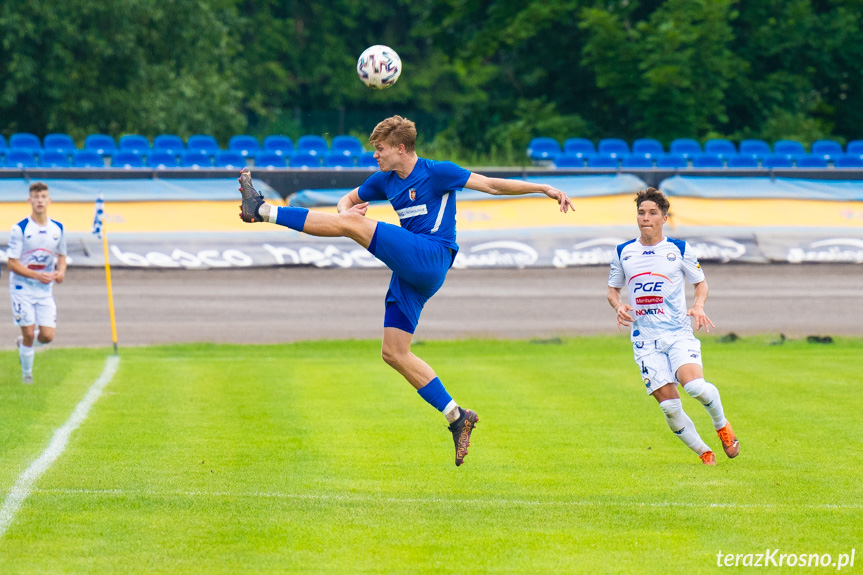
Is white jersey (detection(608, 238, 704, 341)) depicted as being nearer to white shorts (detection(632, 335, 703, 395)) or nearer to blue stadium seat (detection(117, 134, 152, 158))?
white shorts (detection(632, 335, 703, 395))

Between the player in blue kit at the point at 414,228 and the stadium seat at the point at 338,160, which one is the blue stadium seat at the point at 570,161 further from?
the player in blue kit at the point at 414,228

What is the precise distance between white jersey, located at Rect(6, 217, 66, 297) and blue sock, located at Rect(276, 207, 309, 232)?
22.9ft

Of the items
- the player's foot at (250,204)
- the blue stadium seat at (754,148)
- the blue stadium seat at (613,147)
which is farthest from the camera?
the blue stadium seat at (754,148)

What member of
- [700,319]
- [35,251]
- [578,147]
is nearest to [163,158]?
[578,147]

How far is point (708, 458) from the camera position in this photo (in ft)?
28.5

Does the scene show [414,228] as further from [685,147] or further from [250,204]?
[685,147]

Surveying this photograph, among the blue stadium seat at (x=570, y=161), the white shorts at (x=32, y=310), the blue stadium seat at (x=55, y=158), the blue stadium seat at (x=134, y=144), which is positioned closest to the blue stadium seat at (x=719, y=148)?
the blue stadium seat at (x=570, y=161)

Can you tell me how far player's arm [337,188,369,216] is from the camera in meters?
8.00

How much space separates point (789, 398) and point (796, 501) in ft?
18.5

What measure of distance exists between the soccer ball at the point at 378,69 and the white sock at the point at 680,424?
11.9ft

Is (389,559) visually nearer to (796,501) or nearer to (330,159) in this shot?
(796,501)

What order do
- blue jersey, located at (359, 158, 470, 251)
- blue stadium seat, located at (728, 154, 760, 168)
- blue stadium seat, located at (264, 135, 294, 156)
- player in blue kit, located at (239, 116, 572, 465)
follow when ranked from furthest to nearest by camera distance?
1. blue stadium seat, located at (264, 135, 294, 156)
2. blue stadium seat, located at (728, 154, 760, 168)
3. blue jersey, located at (359, 158, 470, 251)
4. player in blue kit, located at (239, 116, 572, 465)

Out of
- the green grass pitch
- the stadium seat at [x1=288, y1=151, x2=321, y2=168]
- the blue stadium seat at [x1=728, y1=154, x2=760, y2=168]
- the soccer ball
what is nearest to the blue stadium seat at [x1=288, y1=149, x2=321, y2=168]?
the stadium seat at [x1=288, y1=151, x2=321, y2=168]

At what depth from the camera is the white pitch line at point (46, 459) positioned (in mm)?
6809
